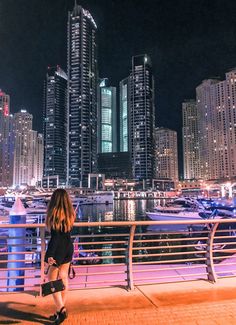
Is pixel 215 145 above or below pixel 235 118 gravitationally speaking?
below

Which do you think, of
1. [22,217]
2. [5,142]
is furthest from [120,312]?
[5,142]

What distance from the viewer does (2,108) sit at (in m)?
156

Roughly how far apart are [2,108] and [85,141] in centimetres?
5109

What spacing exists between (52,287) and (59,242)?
0.68 meters

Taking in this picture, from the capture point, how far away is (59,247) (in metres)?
4.61

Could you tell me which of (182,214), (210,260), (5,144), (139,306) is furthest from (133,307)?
(5,144)

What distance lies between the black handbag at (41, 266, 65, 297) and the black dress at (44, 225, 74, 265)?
299mm

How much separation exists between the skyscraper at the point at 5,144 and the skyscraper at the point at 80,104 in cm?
3864

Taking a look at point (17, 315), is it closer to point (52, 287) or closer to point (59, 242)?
point (52, 287)

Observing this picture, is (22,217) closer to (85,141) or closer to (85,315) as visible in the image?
(85,315)

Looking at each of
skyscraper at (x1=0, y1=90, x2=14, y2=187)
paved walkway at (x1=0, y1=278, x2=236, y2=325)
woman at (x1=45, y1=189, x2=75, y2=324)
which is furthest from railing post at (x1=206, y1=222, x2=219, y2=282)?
skyscraper at (x1=0, y1=90, x2=14, y2=187)

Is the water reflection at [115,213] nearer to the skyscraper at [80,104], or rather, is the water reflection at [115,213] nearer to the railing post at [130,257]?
the railing post at [130,257]

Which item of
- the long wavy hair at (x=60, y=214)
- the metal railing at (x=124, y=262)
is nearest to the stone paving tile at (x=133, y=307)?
the metal railing at (x=124, y=262)

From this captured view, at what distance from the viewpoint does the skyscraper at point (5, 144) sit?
146 metres
